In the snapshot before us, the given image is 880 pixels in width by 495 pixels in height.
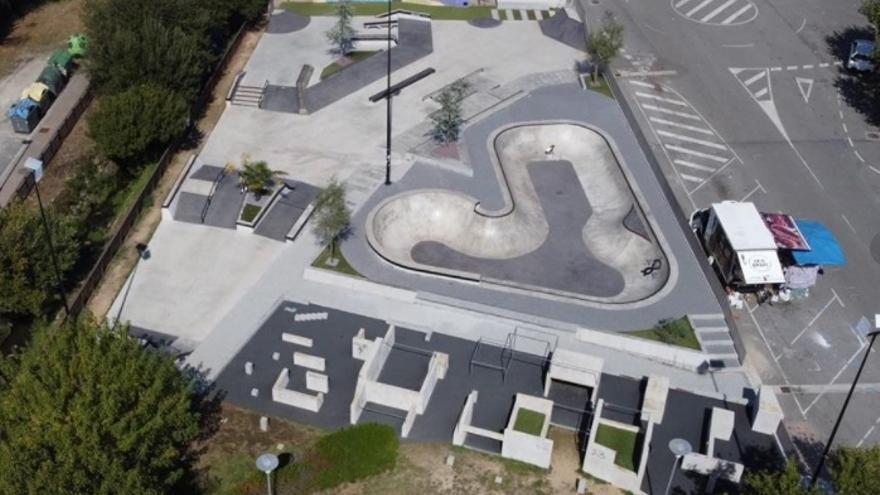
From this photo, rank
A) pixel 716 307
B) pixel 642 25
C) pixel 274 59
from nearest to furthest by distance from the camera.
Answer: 1. pixel 716 307
2. pixel 274 59
3. pixel 642 25

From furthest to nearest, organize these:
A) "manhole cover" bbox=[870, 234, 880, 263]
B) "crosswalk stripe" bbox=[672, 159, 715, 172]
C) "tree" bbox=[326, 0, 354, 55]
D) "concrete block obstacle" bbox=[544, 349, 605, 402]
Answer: "tree" bbox=[326, 0, 354, 55], "crosswalk stripe" bbox=[672, 159, 715, 172], "manhole cover" bbox=[870, 234, 880, 263], "concrete block obstacle" bbox=[544, 349, 605, 402]

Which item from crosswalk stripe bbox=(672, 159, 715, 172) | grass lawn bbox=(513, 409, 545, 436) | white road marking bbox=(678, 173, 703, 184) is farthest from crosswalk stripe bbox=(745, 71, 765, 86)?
grass lawn bbox=(513, 409, 545, 436)

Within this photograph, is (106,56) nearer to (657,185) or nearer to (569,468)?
(657,185)

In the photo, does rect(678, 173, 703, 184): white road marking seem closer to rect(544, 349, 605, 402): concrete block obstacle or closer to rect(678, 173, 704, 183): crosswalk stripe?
rect(678, 173, 704, 183): crosswalk stripe

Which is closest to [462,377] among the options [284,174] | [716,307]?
[716,307]

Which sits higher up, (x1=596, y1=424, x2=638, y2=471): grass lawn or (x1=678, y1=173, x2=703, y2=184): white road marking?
(x1=678, y1=173, x2=703, y2=184): white road marking

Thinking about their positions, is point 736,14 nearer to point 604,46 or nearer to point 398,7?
point 604,46
